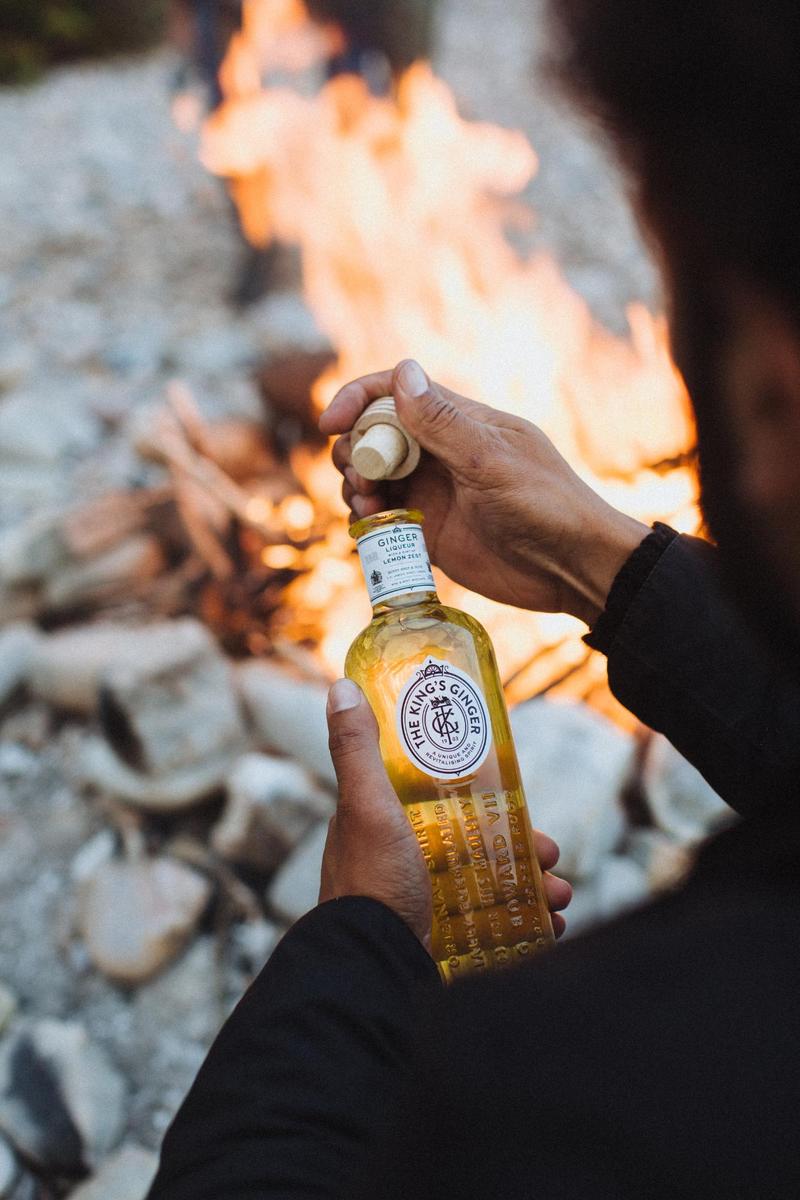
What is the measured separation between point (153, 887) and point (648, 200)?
6.22 feet

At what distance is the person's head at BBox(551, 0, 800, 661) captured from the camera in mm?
689

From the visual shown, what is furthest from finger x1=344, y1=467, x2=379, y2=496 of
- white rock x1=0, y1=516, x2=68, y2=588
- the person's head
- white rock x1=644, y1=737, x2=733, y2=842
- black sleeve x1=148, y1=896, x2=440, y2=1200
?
white rock x1=0, y1=516, x2=68, y2=588

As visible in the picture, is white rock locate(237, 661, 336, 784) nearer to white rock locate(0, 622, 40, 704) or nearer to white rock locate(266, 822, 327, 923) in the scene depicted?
white rock locate(266, 822, 327, 923)

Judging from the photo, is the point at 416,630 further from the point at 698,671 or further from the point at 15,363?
the point at 15,363

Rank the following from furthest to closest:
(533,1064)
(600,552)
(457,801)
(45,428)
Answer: (45,428) < (600,552) < (457,801) < (533,1064)

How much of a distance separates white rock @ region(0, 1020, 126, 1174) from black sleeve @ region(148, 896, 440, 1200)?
114 centimetres

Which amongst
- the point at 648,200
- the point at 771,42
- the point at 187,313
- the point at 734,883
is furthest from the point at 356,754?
the point at 187,313

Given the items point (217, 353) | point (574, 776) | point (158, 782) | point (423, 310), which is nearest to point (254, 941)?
point (158, 782)

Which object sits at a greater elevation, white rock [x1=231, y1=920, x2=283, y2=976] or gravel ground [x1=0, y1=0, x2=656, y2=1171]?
gravel ground [x1=0, y1=0, x2=656, y2=1171]

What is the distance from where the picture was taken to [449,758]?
3.69 ft

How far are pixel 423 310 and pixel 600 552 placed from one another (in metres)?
2.63

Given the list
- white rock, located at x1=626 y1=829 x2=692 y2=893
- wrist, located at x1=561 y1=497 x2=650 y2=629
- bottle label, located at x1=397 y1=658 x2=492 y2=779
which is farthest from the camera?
white rock, located at x1=626 y1=829 x2=692 y2=893

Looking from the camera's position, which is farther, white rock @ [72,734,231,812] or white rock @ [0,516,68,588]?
white rock @ [0,516,68,588]

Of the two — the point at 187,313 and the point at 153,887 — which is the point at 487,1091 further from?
the point at 187,313
